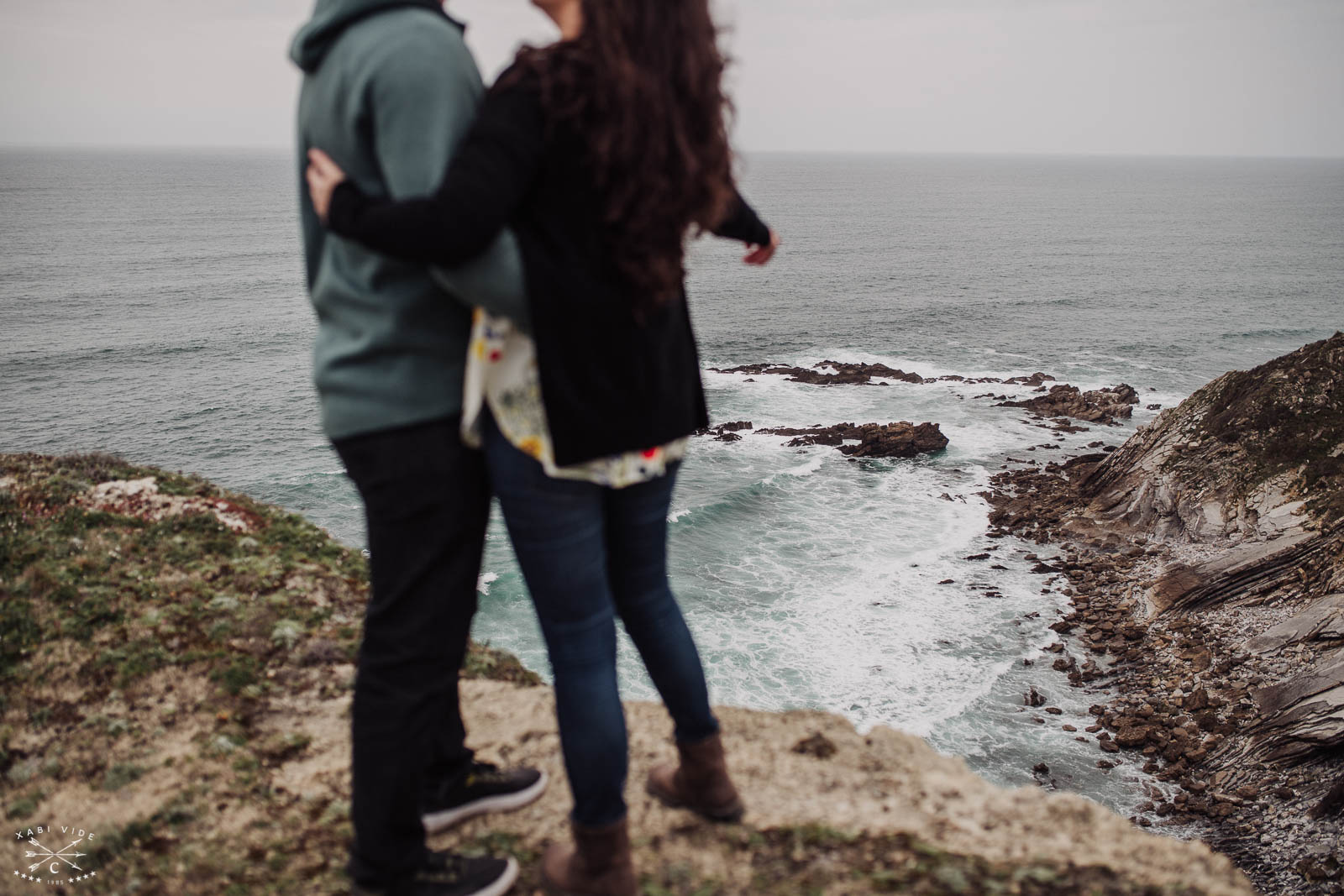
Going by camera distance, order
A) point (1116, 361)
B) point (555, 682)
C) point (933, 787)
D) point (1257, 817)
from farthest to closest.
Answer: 1. point (1116, 361)
2. point (1257, 817)
3. point (933, 787)
4. point (555, 682)

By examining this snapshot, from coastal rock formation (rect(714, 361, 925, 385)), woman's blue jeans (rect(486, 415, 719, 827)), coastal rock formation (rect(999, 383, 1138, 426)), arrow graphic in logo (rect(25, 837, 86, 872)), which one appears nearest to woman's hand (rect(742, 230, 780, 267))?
woman's blue jeans (rect(486, 415, 719, 827))

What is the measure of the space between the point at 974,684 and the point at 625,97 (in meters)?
17.8

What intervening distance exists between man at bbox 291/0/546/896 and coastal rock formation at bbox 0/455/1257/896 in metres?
0.73

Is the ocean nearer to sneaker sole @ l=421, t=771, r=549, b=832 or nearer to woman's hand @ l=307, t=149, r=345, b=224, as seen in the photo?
woman's hand @ l=307, t=149, r=345, b=224

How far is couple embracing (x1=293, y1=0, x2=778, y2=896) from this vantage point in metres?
2.09

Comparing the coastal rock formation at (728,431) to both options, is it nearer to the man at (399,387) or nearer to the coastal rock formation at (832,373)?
the coastal rock formation at (832,373)

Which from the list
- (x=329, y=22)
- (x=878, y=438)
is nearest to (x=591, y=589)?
(x=329, y=22)

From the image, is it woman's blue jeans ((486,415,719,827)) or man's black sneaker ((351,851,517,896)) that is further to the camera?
man's black sneaker ((351,851,517,896))

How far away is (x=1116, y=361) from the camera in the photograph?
152 ft

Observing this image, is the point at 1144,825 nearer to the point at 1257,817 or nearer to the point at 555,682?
the point at 1257,817

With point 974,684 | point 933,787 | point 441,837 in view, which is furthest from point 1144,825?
point 441,837

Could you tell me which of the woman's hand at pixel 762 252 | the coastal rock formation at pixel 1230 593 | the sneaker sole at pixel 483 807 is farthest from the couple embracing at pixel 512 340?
the coastal rock formation at pixel 1230 593

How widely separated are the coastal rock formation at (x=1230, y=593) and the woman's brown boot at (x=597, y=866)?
1284 centimetres

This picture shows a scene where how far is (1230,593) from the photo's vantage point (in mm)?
19109
